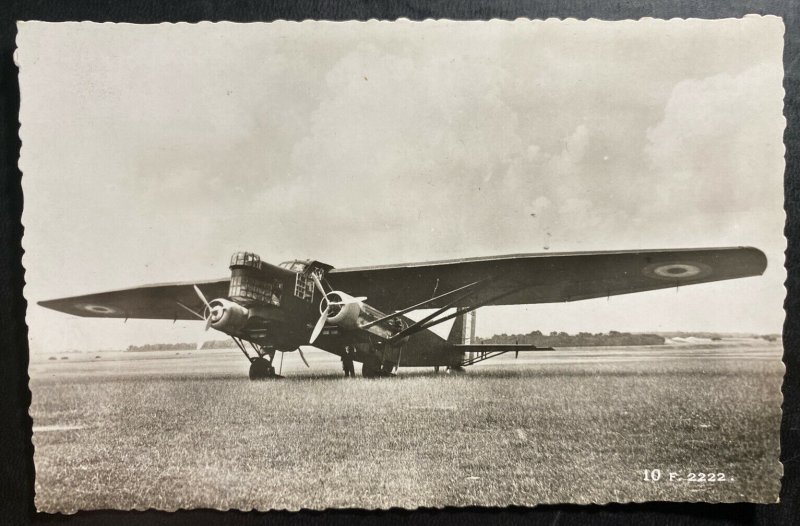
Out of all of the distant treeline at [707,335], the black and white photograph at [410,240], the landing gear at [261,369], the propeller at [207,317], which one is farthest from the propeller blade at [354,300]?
the distant treeline at [707,335]

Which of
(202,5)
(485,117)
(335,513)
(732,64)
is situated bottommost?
(335,513)

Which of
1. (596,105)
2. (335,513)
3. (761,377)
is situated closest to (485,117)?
(596,105)

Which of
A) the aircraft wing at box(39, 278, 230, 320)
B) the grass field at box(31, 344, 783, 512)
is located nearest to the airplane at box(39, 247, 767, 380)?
the aircraft wing at box(39, 278, 230, 320)

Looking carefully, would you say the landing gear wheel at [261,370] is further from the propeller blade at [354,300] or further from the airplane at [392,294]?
the propeller blade at [354,300]

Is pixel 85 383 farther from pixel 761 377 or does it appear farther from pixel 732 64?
pixel 732 64

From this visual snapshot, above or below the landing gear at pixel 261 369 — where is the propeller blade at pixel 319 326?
above

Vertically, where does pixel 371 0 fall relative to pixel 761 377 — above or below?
above

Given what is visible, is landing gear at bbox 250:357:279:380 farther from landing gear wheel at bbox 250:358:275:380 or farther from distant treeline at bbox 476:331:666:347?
distant treeline at bbox 476:331:666:347
